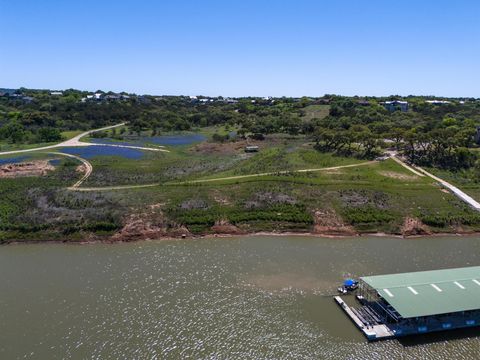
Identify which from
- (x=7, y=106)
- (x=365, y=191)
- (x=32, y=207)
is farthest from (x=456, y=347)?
(x=7, y=106)

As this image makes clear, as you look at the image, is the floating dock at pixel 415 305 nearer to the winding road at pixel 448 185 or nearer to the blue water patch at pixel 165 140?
the winding road at pixel 448 185

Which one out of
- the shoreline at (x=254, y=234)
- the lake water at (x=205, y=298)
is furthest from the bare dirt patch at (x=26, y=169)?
the lake water at (x=205, y=298)

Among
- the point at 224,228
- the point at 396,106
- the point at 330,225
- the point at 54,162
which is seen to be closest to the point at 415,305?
the point at 330,225

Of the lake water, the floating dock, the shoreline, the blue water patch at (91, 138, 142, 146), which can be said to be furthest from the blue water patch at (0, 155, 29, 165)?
the floating dock

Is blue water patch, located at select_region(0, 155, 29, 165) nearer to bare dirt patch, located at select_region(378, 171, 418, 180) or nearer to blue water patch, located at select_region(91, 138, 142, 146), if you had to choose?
blue water patch, located at select_region(91, 138, 142, 146)

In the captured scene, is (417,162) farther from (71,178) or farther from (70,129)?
(70,129)

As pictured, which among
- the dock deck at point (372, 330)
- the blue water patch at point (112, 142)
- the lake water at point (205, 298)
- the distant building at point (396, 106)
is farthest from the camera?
the distant building at point (396, 106)
